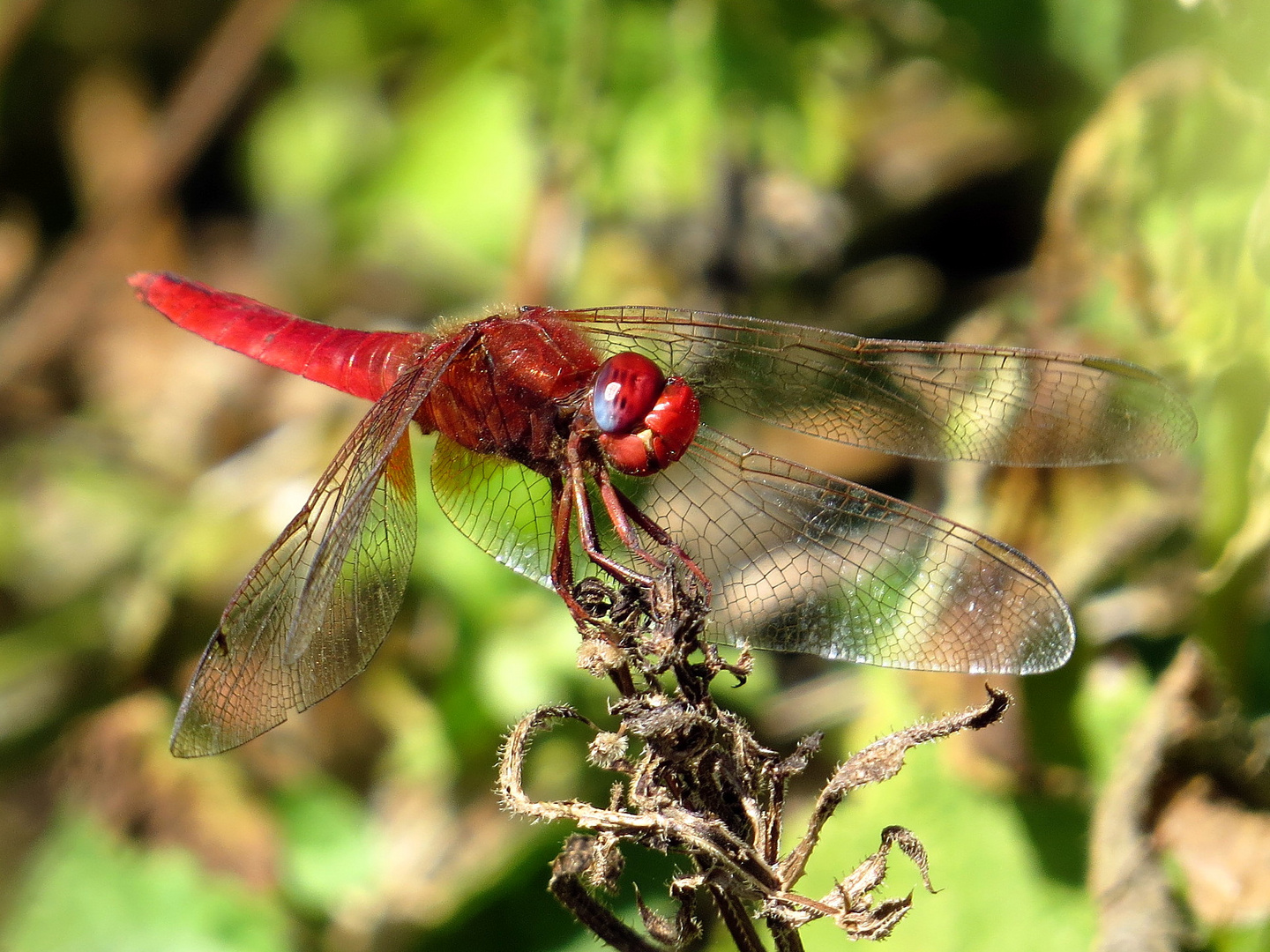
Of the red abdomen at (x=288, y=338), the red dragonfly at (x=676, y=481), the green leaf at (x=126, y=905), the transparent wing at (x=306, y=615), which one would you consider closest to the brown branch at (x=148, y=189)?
the red abdomen at (x=288, y=338)

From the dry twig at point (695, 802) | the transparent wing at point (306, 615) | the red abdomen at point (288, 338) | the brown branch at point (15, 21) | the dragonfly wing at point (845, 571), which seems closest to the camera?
the dry twig at point (695, 802)

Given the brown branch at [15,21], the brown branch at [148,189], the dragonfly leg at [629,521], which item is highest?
the brown branch at [15,21]

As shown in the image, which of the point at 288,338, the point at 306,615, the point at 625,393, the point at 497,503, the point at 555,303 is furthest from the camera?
the point at 555,303

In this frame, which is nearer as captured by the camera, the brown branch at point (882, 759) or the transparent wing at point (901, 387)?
the brown branch at point (882, 759)

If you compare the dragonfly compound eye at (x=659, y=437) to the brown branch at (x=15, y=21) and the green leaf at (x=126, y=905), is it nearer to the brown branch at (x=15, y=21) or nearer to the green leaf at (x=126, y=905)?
the green leaf at (x=126, y=905)

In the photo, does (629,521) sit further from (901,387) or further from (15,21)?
(15,21)

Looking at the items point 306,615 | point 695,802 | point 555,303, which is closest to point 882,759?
point 695,802
